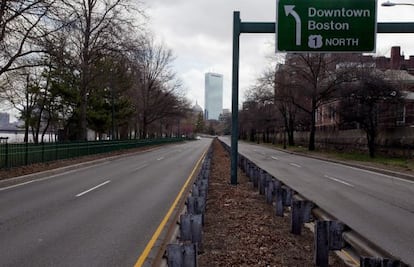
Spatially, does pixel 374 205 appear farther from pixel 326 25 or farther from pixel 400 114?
pixel 400 114

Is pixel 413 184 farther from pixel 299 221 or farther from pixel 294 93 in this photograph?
pixel 294 93

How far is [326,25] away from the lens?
13.9 m

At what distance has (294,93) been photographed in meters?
53.9

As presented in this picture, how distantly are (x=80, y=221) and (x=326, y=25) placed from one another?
914 centimetres

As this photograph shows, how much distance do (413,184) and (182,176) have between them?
9393 mm

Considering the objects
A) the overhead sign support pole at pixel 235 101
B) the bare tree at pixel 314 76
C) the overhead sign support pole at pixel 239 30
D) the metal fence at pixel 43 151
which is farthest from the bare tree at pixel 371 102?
the overhead sign support pole at pixel 235 101

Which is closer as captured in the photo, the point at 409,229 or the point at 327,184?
the point at 409,229

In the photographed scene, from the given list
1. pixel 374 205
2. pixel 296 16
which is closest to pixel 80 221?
pixel 374 205

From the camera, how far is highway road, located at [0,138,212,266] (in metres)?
6.77

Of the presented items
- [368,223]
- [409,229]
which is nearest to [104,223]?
[368,223]

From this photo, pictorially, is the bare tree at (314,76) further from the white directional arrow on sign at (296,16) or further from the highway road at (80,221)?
the highway road at (80,221)

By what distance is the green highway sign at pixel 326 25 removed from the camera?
13.8 meters

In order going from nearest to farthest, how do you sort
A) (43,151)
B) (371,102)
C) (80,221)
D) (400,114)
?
(80,221)
(43,151)
(371,102)
(400,114)

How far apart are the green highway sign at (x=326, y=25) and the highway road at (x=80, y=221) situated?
604cm
